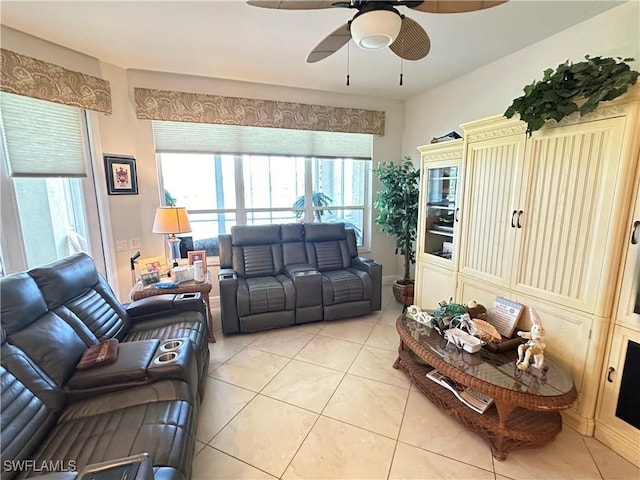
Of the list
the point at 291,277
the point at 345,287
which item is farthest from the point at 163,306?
the point at 345,287

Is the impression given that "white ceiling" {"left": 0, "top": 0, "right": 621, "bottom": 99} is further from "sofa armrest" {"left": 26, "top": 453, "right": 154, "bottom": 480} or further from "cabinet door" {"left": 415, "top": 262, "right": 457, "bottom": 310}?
"sofa armrest" {"left": 26, "top": 453, "right": 154, "bottom": 480}

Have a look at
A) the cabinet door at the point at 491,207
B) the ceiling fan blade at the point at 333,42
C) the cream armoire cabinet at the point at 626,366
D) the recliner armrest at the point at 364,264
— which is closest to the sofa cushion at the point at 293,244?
the recliner armrest at the point at 364,264

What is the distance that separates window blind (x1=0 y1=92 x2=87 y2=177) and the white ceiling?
54 centimetres

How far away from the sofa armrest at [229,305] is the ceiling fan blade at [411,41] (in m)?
A: 2.42

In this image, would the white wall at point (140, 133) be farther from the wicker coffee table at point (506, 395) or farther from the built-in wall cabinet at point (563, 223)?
the wicker coffee table at point (506, 395)

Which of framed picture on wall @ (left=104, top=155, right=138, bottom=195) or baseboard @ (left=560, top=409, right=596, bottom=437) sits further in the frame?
framed picture on wall @ (left=104, top=155, right=138, bottom=195)

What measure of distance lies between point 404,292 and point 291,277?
4.61ft

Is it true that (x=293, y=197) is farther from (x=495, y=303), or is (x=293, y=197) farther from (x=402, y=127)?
(x=495, y=303)

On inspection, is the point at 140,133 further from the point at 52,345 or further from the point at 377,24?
the point at 377,24

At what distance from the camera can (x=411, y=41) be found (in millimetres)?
1772

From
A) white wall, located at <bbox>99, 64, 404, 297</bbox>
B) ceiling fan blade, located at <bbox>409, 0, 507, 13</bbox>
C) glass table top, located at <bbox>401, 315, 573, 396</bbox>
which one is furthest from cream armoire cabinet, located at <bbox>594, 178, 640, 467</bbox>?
white wall, located at <bbox>99, 64, 404, 297</bbox>

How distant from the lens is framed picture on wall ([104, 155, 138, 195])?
306 cm

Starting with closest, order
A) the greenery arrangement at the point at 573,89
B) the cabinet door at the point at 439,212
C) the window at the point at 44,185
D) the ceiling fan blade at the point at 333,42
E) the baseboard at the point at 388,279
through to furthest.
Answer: the greenery arrangement at the point at 573,89
the ceiling fan blade at the point at 333,42
the window at the point at 44,185
the cabinet door at the point at 439,212
the baseboard at the point at 388,279

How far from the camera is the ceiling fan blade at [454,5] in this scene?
1.40 metres
